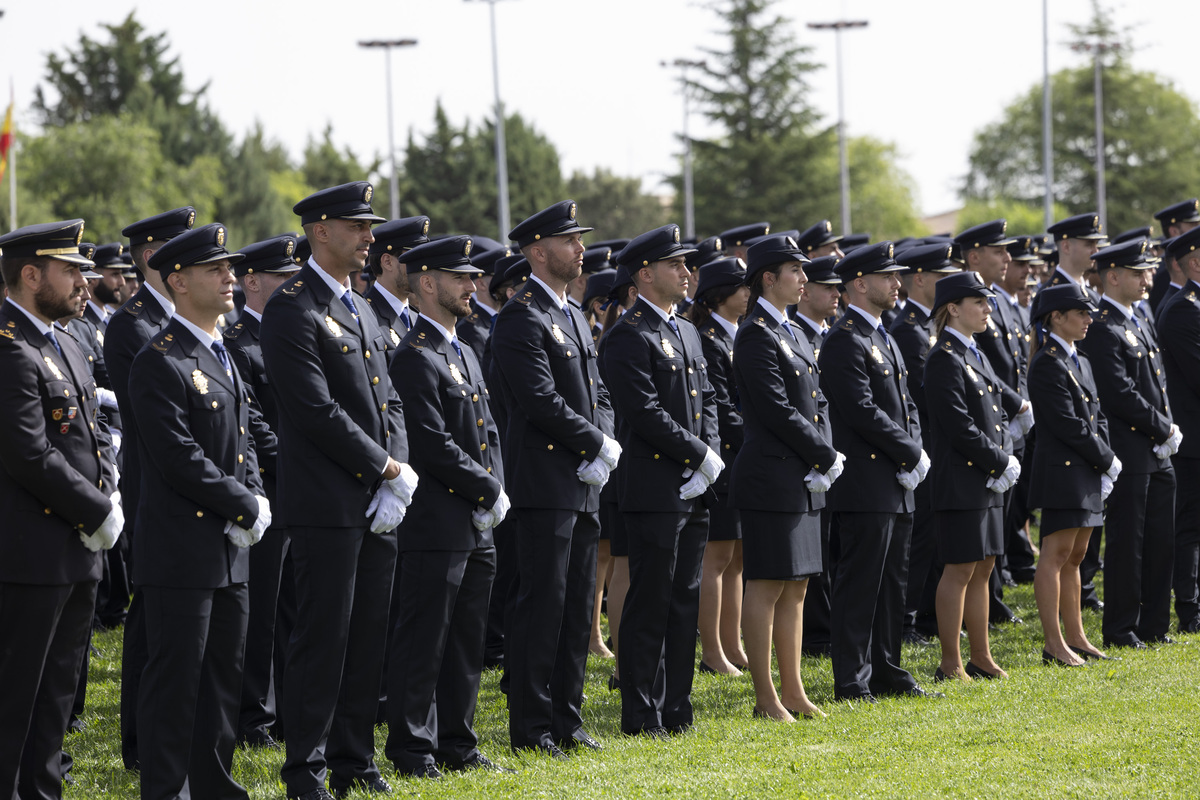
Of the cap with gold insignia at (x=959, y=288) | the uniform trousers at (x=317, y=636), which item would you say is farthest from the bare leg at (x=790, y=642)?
the uniform trousers at (x=317, y=636)

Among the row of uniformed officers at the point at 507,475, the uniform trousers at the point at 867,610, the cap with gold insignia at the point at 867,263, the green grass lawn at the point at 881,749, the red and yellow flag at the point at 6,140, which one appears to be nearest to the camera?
the row of uniformed officers at the point at 507,475

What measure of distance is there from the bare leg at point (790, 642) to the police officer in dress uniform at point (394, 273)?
8.64 feet

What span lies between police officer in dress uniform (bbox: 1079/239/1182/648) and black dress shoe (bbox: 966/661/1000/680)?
4.61 ft

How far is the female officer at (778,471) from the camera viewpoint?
7520 millimetres

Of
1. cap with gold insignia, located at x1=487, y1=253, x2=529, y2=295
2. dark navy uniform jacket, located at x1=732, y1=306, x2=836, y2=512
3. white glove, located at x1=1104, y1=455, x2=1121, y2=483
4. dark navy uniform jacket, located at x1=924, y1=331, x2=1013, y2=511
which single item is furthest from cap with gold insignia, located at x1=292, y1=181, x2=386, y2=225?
white glove, located at x1=1104, y1=455, x2=1121, y2=483

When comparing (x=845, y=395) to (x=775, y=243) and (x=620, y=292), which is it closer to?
(x=775, y=243)

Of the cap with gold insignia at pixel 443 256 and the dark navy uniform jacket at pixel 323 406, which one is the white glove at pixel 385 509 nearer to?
the dark navy uniform jacket at pixel 323 406

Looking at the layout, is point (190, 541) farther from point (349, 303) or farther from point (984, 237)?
point (984, 237)

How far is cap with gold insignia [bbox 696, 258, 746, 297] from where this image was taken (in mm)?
8695

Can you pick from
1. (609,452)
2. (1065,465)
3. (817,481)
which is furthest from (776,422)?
(1065,465)

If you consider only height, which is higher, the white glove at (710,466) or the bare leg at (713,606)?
the white glove at (710,466)

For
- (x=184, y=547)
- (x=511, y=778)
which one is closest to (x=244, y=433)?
(x=184, y=547)

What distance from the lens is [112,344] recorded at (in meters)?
6.63

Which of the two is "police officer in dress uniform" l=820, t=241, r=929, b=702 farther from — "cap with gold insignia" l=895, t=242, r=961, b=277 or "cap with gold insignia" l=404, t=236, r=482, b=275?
"cap with gold insignia" l=404, t=236, r=482, b=275
